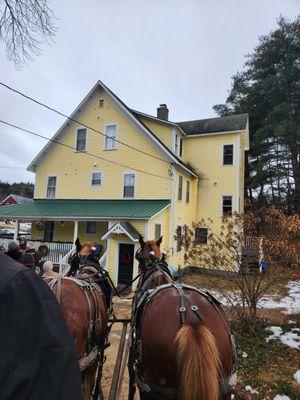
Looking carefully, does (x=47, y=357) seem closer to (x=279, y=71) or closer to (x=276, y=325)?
(x=276, y=325)

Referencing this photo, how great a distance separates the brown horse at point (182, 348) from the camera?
230 centimetres

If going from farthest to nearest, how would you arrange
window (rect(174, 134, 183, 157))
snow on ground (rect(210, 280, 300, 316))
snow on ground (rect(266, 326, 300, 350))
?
1. window (rect(174, 134, 183, 157))
2. snow on ground (rect(210, 280, 300, 316))
3. snow on ground (rect(266, 326, 300, 350))

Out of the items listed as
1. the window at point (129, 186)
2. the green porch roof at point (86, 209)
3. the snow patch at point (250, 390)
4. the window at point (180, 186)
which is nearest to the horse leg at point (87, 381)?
the snow patch at point (250, 390)

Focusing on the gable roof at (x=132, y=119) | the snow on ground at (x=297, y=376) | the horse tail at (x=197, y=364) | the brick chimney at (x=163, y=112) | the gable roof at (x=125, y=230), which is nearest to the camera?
the horse tail at (x=197, y=364)

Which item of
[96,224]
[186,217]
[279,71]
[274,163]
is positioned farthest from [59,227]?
[279,71]

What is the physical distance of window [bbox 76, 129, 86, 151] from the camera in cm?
1850

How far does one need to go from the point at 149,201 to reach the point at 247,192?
17.8 meters

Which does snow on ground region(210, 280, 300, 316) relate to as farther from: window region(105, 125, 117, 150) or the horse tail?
window region(105, 125, 117, 150)

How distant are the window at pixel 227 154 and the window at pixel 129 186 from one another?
676 cm

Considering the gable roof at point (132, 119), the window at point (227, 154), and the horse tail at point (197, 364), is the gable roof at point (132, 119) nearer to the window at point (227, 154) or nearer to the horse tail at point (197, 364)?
the window at point (227, 154)

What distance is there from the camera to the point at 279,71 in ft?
83.5

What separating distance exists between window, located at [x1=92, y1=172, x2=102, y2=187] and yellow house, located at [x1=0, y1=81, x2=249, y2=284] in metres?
0.06

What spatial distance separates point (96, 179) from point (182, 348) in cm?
1620

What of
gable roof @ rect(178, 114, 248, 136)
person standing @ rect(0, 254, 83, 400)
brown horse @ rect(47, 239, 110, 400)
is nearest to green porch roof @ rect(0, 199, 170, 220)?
gable roof @ rect(178, 114, 248, 136)
